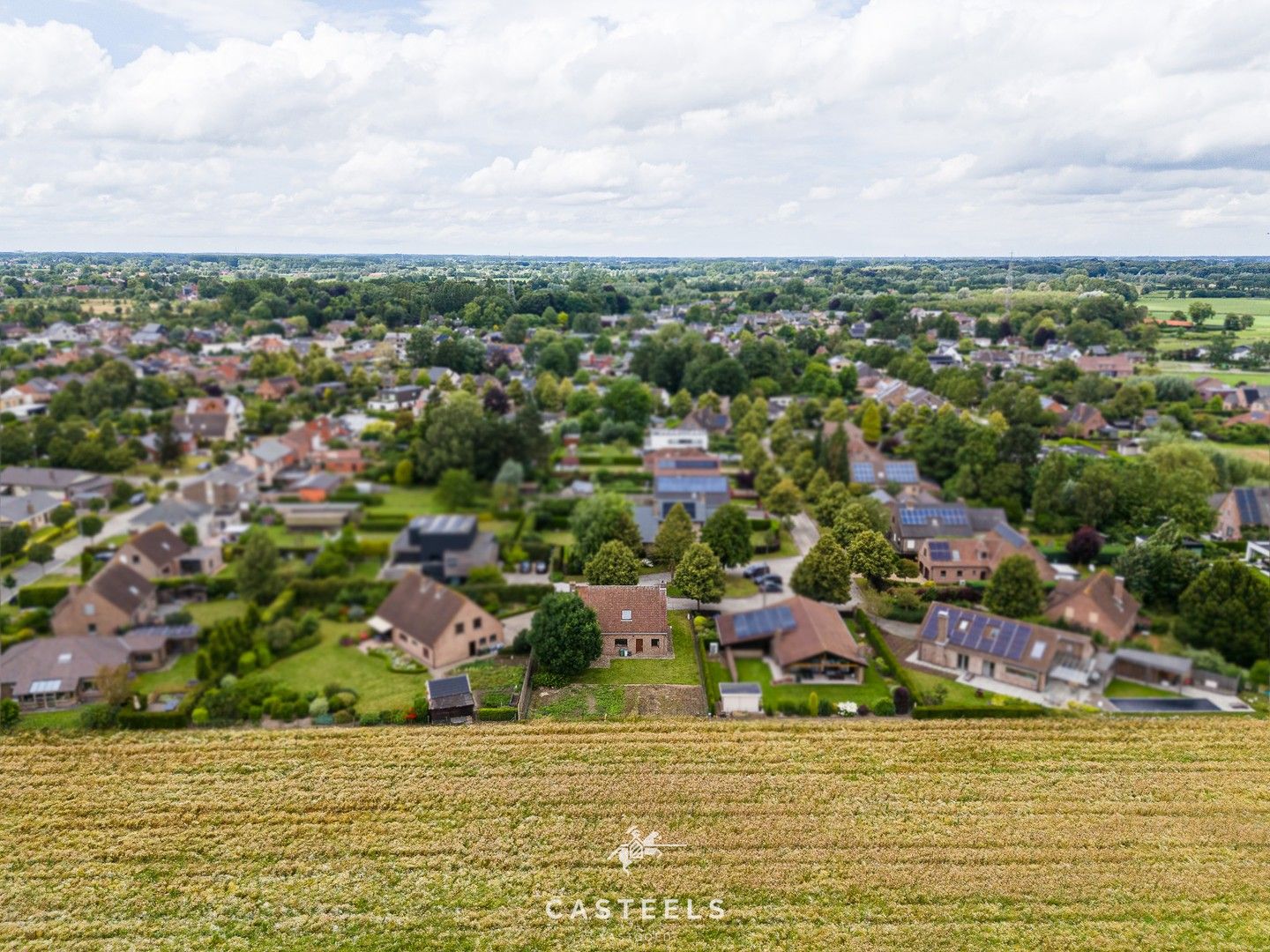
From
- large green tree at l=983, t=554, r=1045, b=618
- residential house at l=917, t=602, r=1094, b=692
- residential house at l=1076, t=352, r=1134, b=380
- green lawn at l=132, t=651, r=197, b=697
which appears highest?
residential house at l=1076, t=352, r=1134, b=380

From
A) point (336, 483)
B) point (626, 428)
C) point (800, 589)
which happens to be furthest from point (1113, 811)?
point (626, 428)

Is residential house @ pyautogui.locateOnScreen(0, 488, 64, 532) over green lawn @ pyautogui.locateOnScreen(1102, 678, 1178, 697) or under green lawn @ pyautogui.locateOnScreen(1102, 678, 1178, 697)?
over

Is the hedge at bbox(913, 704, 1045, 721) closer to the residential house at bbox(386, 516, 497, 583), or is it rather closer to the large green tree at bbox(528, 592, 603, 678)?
the large green tree at bbox(528, 592, 603, 678)

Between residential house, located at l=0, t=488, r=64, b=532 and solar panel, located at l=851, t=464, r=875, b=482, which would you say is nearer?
residential house, located at l=0, t=488, r=64, b=532

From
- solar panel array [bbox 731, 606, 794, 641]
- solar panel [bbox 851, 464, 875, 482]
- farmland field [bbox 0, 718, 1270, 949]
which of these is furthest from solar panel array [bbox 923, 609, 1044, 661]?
solar panel [bbox 851, 464, 875, 482]

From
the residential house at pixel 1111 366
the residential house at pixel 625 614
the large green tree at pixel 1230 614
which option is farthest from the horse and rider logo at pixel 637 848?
the residential house at pixel 1111 366

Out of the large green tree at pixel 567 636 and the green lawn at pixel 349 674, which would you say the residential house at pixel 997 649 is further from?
the green lawn at pixel 349 674

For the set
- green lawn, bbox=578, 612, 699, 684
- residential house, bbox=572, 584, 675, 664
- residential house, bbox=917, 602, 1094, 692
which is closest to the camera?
residential house, bbox=572, 584, 675, 664

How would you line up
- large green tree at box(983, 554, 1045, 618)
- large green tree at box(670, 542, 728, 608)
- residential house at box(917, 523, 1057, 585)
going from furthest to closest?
large green tree at box(983, 554, 1045, 618) < residential house at box(917, 523, 1057, 585) < large green tree at box(670, 542, 728, 608)

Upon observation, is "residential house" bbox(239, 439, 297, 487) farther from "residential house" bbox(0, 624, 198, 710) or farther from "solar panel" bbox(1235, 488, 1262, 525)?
"solar panel" bbox(1235, 488, 1262, 525)
